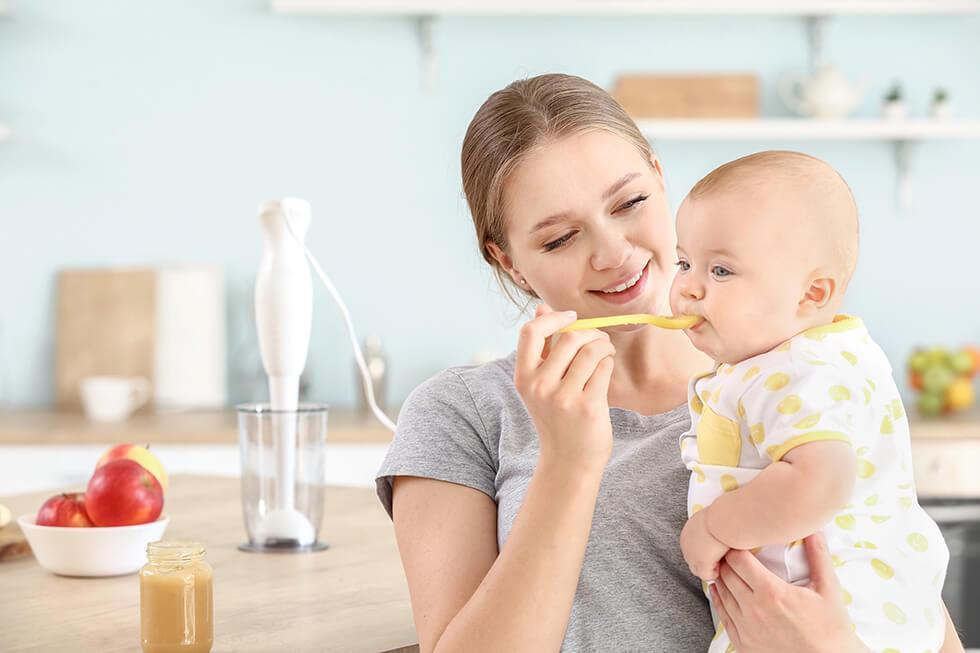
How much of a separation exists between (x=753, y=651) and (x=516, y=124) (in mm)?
640

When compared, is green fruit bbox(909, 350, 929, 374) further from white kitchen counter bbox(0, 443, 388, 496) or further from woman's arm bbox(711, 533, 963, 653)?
woman's arm bbox(711, 533, 963, 653)

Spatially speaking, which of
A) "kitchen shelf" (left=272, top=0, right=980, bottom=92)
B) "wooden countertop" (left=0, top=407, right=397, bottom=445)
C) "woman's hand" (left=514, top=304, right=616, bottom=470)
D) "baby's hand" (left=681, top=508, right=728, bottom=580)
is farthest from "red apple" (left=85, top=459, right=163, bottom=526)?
"kitchen shelf" (left=272, top=0, right=980, bottom=92)

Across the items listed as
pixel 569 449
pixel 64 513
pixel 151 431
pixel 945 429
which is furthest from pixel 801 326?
pixel 151 431

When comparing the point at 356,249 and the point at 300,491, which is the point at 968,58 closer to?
the point at 356,249

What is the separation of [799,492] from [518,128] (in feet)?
1.88

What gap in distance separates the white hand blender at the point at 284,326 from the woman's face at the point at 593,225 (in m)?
0.48

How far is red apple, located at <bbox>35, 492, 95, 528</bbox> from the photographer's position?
62.1 inches

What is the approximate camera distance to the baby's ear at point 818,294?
1.09 metres

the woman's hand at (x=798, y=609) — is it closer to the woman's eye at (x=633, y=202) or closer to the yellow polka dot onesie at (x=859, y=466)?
the yellow polka dot onesie at (x=859, y=466)

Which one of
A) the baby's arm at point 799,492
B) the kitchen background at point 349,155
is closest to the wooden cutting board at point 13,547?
the baby's arm at point 799,492

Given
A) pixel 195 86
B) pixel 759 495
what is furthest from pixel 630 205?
pixel 195 86

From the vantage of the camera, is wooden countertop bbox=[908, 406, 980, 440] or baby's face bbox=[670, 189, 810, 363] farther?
wooden countertop bbox=[908, 406, 980, 440]

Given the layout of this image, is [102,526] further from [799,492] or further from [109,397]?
[109,397]

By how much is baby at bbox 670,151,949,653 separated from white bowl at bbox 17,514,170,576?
79cm
